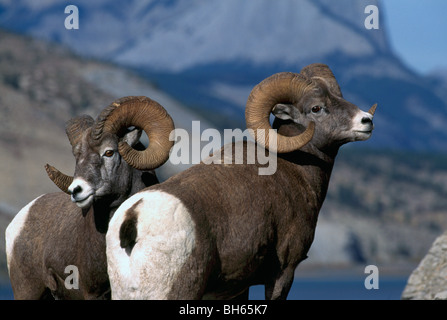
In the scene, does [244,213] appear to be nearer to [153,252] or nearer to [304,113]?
[153,252]

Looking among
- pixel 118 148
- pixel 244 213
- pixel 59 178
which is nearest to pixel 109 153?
pixel 118 148

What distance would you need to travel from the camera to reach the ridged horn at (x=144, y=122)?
1041cm

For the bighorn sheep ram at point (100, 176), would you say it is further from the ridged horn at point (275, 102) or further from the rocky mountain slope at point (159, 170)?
the rocky mountain slope at point (159, 170)

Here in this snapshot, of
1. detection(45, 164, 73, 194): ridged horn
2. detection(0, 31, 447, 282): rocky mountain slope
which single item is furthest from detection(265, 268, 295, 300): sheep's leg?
detection(0, 31, 447, 282): rocky mountain slope

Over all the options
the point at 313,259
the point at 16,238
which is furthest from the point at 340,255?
the point at 16,238

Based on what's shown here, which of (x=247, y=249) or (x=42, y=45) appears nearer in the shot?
(x=247, y=249)

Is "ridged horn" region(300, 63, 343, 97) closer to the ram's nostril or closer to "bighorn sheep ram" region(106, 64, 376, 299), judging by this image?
"bighorn sheep ram" region(106, 64, 376, 299)

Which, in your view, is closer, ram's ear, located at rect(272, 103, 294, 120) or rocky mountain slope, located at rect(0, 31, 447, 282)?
ram's ear, located at rect(272, 103, 294, 120)

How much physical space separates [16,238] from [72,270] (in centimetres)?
152

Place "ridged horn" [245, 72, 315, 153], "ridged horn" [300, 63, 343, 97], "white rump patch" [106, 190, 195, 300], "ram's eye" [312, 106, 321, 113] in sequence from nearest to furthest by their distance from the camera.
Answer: "white rump patch" [106, 190, 195, 300], "ridged horn" [245, 72, 315, 153], "ram's eye" [312, 106, 321, 113], "ridged horn" [300, 63, 343, 97]

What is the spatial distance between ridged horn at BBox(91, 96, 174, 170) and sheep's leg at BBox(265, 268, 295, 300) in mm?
1744

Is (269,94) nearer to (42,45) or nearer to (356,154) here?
(42,45)

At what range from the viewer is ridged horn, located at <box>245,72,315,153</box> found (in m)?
10.3
